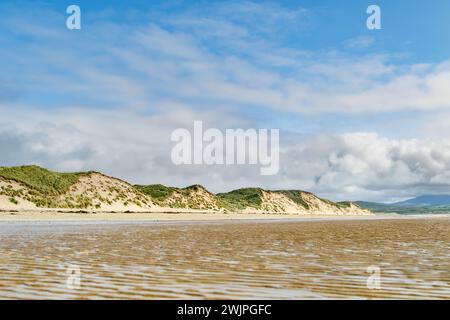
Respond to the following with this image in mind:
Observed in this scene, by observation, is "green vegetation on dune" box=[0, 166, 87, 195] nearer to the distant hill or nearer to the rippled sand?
the distant hill

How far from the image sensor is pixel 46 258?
17.8 meters

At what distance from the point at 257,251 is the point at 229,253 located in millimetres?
1423

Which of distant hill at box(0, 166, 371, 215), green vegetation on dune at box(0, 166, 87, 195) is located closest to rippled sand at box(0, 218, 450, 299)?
distant hill at box(0, 166, 371, 215)

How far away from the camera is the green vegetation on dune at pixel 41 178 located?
338ft

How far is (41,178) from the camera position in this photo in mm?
114875

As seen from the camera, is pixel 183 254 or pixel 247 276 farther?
pixel 183 254

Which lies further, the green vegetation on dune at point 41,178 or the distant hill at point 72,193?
the green vegetation on dune at point 41,178

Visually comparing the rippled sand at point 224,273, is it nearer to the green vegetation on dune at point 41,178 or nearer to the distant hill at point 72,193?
the distant hill at point 72,193

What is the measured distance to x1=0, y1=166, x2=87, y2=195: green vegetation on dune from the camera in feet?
338

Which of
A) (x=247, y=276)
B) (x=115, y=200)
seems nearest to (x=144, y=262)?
(x=247, y=276)

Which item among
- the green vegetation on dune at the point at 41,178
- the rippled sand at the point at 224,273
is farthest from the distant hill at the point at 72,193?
the rippled sand at the point at 224,273

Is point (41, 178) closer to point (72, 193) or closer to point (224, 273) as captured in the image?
point (72, 193)

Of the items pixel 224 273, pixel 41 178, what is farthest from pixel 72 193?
pixel 224 273

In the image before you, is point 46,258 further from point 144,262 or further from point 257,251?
point 257,251
